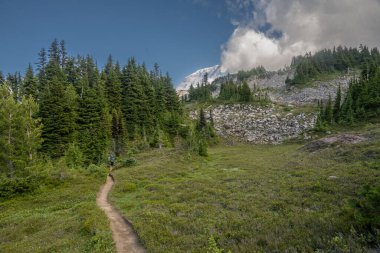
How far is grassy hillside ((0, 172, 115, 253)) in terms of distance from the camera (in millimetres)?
11297

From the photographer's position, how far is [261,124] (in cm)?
7662

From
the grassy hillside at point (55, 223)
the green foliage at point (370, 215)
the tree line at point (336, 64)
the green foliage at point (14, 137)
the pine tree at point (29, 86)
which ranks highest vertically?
the tree line at point (336, 64)

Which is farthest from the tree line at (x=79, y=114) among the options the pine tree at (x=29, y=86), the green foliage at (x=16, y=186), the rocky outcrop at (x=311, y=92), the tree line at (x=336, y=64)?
the tree line at (x=336, y=64)

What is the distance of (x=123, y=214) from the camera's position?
1569cm

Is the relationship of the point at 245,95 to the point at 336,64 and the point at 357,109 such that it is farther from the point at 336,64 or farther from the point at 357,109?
the point at 336,64

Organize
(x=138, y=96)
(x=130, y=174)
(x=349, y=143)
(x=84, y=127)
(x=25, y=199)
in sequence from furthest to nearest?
(x=138, y=96)
(x=84, y=127)
(x=349, y=143)
(x=130, y=174)
(x=25, y=199)

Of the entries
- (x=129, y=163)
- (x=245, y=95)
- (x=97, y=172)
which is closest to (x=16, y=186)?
(x=97, y=172)

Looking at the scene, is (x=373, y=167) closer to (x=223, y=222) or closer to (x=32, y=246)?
(x=223, y=222)

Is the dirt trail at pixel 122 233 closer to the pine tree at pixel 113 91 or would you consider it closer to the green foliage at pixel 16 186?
the green foliage at pixel 16 186

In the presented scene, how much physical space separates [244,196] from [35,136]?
30408mm

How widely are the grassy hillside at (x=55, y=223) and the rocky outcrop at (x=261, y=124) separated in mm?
53212

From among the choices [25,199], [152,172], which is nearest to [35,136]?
[25,199]

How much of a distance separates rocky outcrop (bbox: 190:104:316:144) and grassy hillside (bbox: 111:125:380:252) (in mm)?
39918

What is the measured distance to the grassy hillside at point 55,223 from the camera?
1130cm
